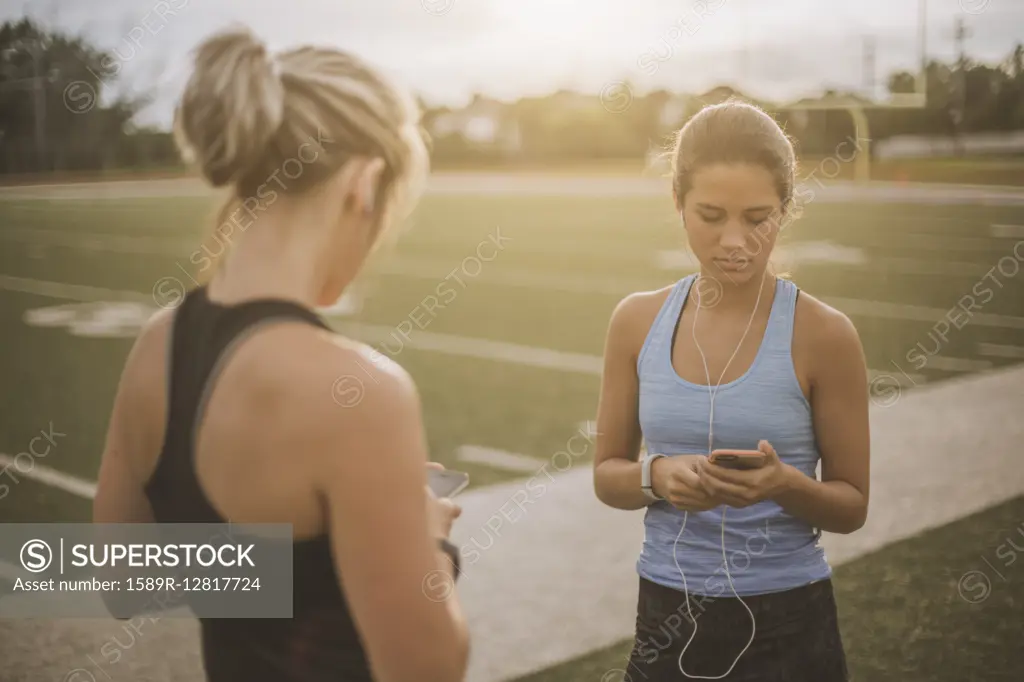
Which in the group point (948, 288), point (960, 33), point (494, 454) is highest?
A: point (960, 33)

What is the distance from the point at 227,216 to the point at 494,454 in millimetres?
5564

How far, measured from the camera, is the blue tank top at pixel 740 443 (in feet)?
7.50

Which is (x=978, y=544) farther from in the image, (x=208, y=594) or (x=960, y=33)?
(x=960, y=33)

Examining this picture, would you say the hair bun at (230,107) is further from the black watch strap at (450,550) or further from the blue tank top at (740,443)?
the blue tank top at (740,443)

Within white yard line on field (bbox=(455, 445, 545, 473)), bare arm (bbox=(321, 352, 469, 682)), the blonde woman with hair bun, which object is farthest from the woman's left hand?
white yard line on field (bbox=(455, 445, 545, 473))

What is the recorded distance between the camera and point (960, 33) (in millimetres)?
18172

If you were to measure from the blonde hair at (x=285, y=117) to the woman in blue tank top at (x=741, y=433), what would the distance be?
1018mm

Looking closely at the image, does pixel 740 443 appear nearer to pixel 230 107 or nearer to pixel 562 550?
pixel 230 107

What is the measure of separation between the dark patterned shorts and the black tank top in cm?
101

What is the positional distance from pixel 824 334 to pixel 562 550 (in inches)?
123

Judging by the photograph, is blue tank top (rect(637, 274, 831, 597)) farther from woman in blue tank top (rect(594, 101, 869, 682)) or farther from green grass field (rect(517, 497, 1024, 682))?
green grass field (rect(517, 497, 1024, 682))

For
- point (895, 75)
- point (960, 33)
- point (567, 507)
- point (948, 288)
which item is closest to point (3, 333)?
point (567, 507)

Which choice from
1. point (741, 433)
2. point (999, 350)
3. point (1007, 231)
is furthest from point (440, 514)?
point (1007, 231)

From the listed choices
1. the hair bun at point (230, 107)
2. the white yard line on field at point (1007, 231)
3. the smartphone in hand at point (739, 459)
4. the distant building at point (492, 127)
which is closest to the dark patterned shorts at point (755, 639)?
the smartphone in hand at point (739, 459)
